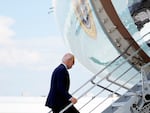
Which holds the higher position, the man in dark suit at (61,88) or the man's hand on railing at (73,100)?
the man in dark suit at (61,88)

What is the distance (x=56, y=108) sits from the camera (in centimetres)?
512

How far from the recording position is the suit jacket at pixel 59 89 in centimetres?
499

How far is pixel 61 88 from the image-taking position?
4.98 m

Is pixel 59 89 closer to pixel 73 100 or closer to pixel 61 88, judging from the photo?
pixel 61 88

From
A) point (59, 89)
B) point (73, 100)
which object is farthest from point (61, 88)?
point (73, 100)

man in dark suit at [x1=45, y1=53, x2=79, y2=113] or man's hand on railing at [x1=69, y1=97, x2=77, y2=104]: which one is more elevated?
man in dark suit at [x1=45, y1=53, x2=79, y2=113]

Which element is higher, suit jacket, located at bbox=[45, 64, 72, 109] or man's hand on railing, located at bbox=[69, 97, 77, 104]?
suit jacket, located at bbox=[45, 64, 72, 109]

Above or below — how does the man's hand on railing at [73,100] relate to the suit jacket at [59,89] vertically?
below

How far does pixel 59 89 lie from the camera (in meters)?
4.99

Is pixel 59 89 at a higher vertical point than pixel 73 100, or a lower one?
higher

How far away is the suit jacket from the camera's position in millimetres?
4988

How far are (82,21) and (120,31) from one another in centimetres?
66

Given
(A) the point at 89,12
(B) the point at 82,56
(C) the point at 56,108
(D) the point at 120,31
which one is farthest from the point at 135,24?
(C) the point at 56,108

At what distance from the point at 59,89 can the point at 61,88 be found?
0.03 m
